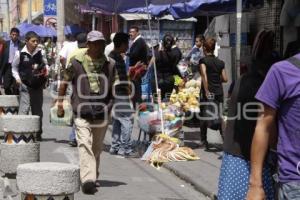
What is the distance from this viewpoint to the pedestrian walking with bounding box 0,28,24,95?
543 inches

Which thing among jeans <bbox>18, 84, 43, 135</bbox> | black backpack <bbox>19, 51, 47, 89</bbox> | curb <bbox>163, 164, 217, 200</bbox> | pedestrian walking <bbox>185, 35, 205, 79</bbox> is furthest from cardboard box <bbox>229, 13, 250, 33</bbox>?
curb <bbox>163, 164, 217, 200</bbox>

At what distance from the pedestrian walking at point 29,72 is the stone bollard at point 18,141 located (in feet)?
10.2

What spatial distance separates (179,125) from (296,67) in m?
7.20

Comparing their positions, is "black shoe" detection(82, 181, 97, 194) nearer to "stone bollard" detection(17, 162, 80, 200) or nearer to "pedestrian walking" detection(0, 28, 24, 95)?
"stone bollard" detection(17, 162, 80, 200)

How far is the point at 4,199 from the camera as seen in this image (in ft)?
23.4

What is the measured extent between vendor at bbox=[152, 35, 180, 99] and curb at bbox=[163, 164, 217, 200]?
9.35ft

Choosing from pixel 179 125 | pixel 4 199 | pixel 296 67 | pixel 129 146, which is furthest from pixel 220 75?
pixel 296 67

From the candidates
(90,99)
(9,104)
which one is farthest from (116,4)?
(90,99)

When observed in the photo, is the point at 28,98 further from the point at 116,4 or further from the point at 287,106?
the point at 287,106

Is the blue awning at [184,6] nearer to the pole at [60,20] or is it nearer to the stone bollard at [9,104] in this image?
the stone bollard at [9,104]

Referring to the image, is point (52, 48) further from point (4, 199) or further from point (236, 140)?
point (236, 140)

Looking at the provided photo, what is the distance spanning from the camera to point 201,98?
11.2 meters

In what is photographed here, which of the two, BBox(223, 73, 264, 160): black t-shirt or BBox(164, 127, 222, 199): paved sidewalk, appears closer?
BBox(223, 73, 264, 160): black t-shirt

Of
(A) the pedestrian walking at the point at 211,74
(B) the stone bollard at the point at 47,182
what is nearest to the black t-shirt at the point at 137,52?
(A) the pedestrian walking at the point at 211,74
